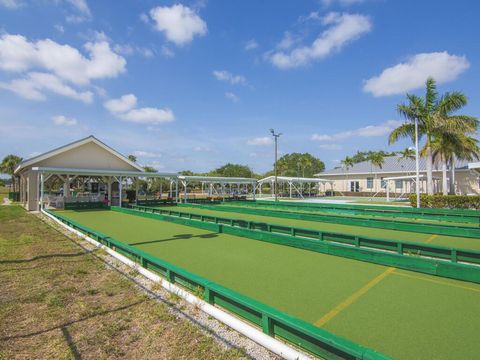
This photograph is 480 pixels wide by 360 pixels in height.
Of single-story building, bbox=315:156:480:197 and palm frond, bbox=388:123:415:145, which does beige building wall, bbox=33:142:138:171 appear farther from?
single-story building, bbox=315:156:480:197

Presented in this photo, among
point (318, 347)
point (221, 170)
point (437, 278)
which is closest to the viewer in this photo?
point (318, 347)

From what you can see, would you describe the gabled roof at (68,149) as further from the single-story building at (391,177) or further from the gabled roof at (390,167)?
the gabled roof at (390,167)

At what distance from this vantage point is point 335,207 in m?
17.6

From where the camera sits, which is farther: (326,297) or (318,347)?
(326,297)

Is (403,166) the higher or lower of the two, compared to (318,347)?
higher

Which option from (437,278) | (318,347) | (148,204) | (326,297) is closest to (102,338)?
(318,347)

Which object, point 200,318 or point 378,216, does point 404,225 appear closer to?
point 378,216

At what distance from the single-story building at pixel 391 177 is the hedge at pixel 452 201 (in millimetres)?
10960

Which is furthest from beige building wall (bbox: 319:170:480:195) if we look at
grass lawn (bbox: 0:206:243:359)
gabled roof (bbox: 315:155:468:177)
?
grass lawn (bbox: 0:206:243:359)

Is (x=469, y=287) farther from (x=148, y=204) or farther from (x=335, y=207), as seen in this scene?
(x=148, y=204)

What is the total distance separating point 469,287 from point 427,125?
721 inches

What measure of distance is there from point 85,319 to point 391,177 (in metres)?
Result: 33.5

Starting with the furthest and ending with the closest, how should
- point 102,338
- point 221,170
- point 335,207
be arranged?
1. point 221,170
2. point 335,207
3. point 102,338

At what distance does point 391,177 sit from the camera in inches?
1243
